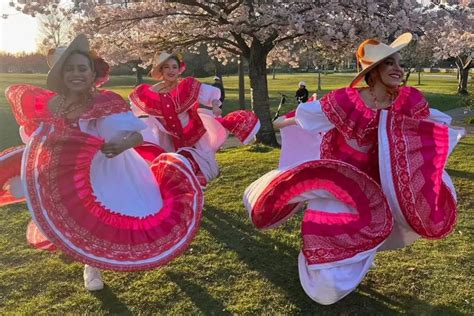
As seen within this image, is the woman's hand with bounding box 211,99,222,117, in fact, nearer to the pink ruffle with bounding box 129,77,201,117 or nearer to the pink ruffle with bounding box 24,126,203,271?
the pink ruffle with bounding box 129,77,201,117

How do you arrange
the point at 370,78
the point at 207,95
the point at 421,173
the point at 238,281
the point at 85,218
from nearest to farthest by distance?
the point at 85,218 → the point at 421,173 → the point at 370,78 → the point at 238,281 → the point at 207,95

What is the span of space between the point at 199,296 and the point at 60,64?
2.07 m

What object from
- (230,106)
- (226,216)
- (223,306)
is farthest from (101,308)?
(230,106)

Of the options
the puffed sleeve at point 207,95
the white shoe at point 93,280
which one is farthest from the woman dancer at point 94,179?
the puffed sleeve at point 207,95

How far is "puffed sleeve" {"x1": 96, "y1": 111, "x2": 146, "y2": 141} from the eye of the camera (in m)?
3.54

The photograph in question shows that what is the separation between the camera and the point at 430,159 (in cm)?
362

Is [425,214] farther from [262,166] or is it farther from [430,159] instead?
[262,166]

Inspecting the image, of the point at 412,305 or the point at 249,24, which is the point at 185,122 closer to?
the point at 412,305

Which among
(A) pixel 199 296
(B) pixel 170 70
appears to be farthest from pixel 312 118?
(B) pixel 170 70

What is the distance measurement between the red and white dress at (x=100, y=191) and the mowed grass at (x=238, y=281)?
0.73 m

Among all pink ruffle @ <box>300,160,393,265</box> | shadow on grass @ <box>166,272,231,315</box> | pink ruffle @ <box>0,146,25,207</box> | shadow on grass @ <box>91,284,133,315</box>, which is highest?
pink ruffle @ <box>0,146,25,207</box>

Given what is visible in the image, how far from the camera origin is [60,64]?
3.58 metres

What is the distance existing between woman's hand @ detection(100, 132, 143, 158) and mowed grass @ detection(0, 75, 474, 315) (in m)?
1.29

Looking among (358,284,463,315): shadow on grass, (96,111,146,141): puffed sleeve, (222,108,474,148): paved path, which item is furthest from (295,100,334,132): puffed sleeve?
(222,108,474,148): paved path
